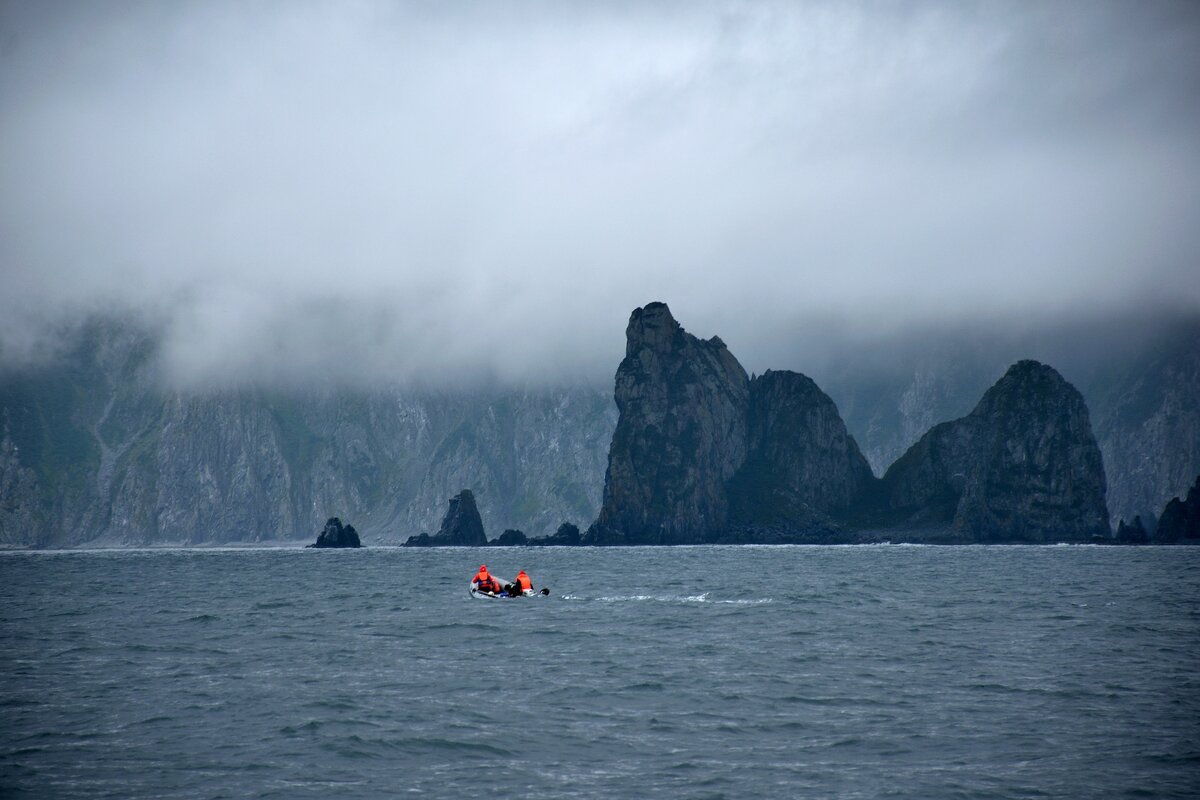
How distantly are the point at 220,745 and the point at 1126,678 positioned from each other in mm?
38659

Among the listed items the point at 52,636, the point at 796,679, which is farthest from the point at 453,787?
the point at 52,636

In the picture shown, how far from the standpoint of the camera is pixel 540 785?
3441cm

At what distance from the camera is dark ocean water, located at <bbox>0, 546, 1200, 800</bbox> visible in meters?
35.2

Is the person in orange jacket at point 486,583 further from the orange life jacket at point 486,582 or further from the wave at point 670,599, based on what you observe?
the wave at point 670,599

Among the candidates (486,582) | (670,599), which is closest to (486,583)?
(486,582)

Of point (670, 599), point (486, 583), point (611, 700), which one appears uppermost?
point (486, 583)

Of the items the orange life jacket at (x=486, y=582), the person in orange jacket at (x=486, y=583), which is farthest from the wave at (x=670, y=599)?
the orange life jacket at (x=486, y=582)

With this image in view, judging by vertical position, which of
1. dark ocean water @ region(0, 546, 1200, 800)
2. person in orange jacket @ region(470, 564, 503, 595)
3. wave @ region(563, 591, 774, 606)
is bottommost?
dark ocean water @ region(0, 546, 1200, 800)

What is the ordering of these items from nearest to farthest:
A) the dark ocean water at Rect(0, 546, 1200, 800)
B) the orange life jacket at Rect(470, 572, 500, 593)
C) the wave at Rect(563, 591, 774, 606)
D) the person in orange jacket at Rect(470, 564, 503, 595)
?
the dark ocean water at Rect(0, 546, 1200, 800) → the wave at Rect(563, 591, 774, 606) → the person in orange jacket at Rect(470, 564, 503, 595) → the orange life jacket at Rect(470, 572, 500, 593)

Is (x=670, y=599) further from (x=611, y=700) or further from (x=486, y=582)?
(x=611, y=700)

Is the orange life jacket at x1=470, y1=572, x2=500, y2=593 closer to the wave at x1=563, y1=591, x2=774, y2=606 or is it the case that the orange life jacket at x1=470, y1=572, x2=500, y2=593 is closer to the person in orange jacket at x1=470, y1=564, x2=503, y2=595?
the person in orange jacket at x1=470, y1=564, x2=503, y2=595

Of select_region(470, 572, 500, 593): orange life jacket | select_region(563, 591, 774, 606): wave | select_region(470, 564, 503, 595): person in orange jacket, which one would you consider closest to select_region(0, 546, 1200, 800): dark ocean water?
select_region(563, 591, 774, 606): wave

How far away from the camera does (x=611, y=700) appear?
1854 inches

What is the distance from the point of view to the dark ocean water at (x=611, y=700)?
35.2m
